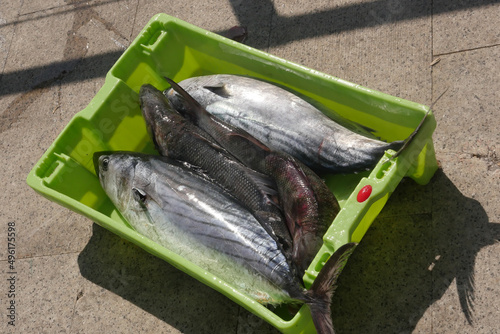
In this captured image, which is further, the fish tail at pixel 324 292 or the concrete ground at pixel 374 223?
the concrete ground at pixel 374 223

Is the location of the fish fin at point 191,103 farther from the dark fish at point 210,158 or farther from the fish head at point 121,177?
the fish head at point 121,177

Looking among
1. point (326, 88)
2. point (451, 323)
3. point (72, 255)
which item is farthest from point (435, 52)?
point (72, 255)

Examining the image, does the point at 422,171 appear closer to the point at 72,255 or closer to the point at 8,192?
the point at 72,255

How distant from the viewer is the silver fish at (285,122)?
3.10 metres

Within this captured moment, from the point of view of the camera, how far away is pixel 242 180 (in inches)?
125

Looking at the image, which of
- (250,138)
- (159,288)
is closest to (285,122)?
(250,138)

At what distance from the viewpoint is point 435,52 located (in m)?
3.72

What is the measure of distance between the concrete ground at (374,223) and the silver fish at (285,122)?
0.44 meters

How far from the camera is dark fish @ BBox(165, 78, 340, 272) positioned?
2.87 metres

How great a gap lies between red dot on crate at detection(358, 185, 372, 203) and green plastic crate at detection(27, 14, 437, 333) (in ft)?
0.06

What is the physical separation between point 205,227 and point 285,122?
78cm

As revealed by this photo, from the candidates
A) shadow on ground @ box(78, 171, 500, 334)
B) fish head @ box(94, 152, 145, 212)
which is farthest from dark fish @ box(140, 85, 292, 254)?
shadow on ground @ box(78, 171, 500, 334)

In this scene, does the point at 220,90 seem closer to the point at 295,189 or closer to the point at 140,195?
the point at 140,195

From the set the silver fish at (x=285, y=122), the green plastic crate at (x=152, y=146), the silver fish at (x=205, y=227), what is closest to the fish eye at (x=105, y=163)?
the silver fish at (x=205, y=227)
